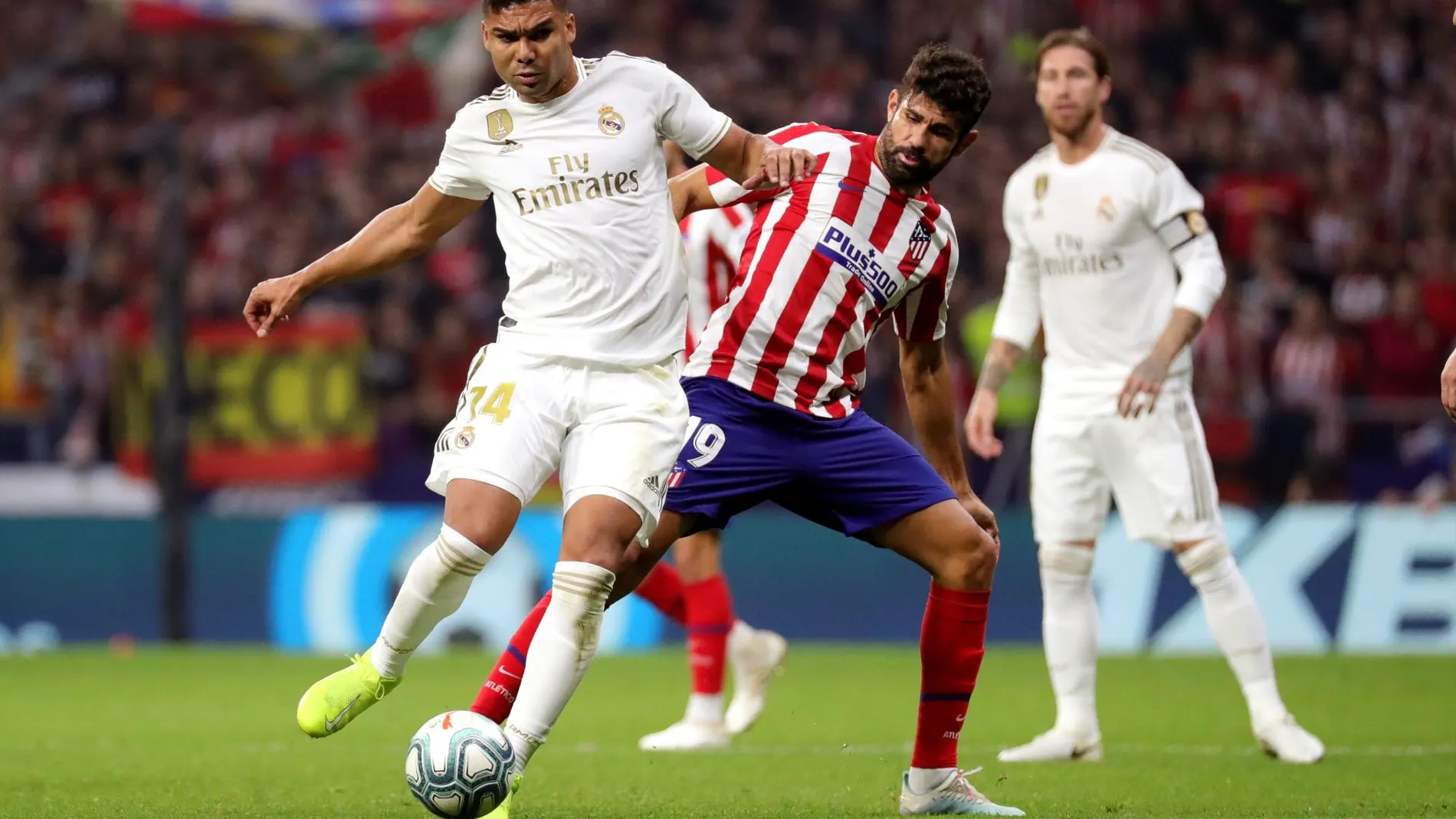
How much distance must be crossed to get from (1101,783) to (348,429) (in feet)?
28.3

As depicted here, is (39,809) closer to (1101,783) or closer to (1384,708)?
(1101,783)

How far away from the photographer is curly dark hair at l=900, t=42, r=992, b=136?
5.18 metres

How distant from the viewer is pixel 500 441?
16.2ft

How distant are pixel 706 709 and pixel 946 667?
2137 millimetres

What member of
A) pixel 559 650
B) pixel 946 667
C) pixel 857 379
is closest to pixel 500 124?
pixel 857 379

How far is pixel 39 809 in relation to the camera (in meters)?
5.36

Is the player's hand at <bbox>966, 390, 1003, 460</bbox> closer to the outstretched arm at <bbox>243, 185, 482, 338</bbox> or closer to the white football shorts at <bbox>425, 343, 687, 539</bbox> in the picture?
the white football shorts at <bbox>425, 343, 687, 539</bbox>

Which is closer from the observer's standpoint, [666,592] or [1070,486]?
[1070,486]

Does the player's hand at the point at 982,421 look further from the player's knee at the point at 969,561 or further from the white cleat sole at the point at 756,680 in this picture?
the player's knee at the point at 969,561

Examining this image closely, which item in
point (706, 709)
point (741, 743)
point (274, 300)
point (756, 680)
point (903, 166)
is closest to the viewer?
point (274, 300)

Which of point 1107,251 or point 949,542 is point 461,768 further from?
point 1107,251

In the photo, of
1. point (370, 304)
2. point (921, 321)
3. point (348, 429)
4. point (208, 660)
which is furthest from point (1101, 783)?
point (370, 304)

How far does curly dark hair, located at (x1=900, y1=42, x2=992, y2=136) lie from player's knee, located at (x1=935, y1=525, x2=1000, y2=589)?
43.4 inches

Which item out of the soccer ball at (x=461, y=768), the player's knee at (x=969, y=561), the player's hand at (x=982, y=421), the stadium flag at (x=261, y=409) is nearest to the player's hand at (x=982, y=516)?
the player's knee at (x=969, y=561)
